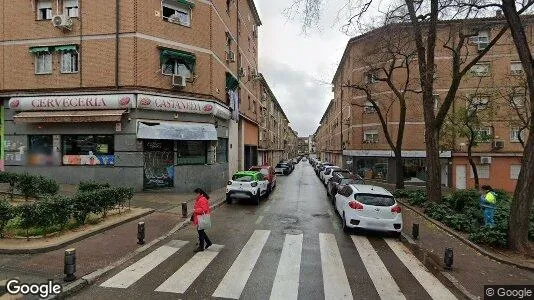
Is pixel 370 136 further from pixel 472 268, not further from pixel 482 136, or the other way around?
pixel 472 268

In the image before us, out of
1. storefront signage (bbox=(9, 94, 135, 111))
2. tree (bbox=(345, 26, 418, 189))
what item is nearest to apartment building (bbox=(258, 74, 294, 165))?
tree (bbox=(345, 26, 418, 189))

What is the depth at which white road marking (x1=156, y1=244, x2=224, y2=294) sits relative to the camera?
5984 millimetres

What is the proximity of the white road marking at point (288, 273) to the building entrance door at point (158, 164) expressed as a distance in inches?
417

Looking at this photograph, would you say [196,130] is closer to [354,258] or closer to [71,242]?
[71,242]

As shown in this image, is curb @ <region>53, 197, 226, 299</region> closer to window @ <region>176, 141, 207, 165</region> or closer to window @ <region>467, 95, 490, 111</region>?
window @ <region>176, 141, 207, 165</region>

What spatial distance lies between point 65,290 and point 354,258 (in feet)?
20.4

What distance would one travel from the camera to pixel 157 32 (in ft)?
56.9

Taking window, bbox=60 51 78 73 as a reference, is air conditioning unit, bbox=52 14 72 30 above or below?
above

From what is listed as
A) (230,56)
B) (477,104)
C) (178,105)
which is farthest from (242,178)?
(477,104)

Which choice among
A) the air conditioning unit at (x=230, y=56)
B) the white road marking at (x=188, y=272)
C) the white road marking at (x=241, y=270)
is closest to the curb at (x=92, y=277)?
the white road marking at (x=188, y=272)

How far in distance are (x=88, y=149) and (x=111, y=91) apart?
136 inches

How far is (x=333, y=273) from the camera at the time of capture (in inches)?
274

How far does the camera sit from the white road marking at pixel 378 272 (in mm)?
6070

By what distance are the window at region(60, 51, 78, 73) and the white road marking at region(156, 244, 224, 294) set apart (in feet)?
47.0
